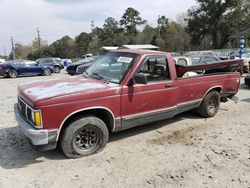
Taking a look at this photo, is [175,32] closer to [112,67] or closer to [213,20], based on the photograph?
[213,20]

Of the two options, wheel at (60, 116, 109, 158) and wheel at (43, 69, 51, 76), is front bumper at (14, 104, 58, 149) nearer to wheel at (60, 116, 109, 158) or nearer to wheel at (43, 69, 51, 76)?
wheel at (60, 116, 109, 158)

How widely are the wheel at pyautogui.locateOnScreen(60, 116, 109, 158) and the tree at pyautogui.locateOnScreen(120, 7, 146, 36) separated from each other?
232 feet

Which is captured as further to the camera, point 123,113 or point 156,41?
point 156,41

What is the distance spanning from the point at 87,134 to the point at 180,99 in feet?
7.90

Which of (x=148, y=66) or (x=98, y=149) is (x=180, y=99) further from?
(x=98, y=149)

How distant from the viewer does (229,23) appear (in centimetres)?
5047

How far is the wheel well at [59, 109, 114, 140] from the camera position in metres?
4.66

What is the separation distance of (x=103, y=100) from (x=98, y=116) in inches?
17.6

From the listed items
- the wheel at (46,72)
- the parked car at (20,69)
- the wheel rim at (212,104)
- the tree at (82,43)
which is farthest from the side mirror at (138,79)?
the tree at (82,43)

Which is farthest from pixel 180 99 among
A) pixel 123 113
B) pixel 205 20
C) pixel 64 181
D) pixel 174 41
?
pixel 174 41

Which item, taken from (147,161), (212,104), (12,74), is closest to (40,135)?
(147,161)

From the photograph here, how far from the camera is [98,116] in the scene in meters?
5.12

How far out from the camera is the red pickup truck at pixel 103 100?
14.4ft

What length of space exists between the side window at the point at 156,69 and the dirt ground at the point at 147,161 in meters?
1.24
